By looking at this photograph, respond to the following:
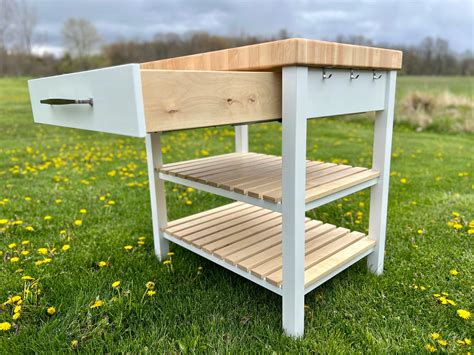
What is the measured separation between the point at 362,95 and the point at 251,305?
3.32ft

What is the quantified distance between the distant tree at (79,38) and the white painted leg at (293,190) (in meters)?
24.7

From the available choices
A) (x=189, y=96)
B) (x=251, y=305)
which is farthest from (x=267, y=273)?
(x=189, y=96)

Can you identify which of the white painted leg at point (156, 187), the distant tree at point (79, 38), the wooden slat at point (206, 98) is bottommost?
the white painted leg at point (156, 187)

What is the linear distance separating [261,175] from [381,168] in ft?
1.84

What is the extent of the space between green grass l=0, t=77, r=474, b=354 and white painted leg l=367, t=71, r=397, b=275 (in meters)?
0.11

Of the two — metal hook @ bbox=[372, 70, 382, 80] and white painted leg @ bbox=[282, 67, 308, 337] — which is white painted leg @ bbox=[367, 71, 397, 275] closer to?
metal hook @ bbox=[372, 70, 382, 80]

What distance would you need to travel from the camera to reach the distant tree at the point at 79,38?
75.0 feet

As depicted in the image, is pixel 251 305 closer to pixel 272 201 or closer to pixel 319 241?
pixel 319 241

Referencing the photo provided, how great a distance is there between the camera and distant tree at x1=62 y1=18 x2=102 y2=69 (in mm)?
22875

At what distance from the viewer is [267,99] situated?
1.19 metres

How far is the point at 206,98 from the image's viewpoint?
39.9 inches

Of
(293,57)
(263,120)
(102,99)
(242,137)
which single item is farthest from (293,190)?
(242,137)

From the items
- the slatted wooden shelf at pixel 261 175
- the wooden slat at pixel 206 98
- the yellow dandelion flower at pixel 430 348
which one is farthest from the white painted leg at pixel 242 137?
the yellow dandelion flower at pixel 430 348

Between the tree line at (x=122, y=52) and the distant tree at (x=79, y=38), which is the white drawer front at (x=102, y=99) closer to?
the tree line at (x=122, y=52)
